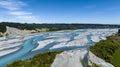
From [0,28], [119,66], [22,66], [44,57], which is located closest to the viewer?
[22,66]

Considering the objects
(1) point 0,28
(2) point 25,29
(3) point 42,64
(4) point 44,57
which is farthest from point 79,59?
(2) point 25,29

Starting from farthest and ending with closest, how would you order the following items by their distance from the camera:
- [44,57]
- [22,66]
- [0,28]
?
1. [0,28]
2. [44,57]
3. [22,66]

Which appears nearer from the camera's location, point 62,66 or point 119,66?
point 62,66

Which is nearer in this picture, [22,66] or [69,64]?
[69,64]

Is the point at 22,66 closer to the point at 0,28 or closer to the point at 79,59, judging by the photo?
the point at 79,59

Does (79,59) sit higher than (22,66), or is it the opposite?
(79,59)

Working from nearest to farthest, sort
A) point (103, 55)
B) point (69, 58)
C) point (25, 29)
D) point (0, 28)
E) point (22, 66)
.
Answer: point (69, 58) < point (22, 66) < point (103, 55) < point (0, 28) < point (25, 29)

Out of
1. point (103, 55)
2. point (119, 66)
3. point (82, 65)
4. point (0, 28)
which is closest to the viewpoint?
point (82, 65)

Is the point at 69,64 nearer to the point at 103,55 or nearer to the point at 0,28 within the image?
the point at 103,55

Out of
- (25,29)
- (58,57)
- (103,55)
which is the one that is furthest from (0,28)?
(58,57)
